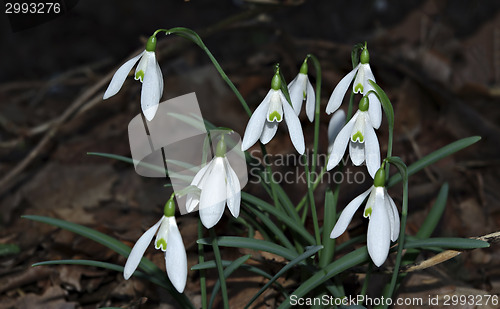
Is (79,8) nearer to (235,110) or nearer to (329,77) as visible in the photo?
(235,110)

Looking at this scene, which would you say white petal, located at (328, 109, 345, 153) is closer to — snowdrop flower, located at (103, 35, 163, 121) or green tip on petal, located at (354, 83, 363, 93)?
green tip on petal, located at (354, 83, 363, 93)

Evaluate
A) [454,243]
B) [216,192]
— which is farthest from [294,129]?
[454,243]

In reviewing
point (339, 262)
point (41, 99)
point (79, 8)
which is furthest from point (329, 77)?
point (79, 8)

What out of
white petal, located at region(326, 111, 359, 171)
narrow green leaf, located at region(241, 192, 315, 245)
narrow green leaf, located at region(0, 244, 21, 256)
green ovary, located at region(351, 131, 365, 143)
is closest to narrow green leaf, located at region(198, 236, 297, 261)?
narrow green leaf, located at region(241, 192, 315, 245)

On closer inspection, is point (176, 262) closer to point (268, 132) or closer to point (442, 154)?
Result: point (268, 132)

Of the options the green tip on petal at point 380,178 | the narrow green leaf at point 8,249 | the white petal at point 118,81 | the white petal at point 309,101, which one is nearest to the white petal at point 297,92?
the white petal at point 309,101
